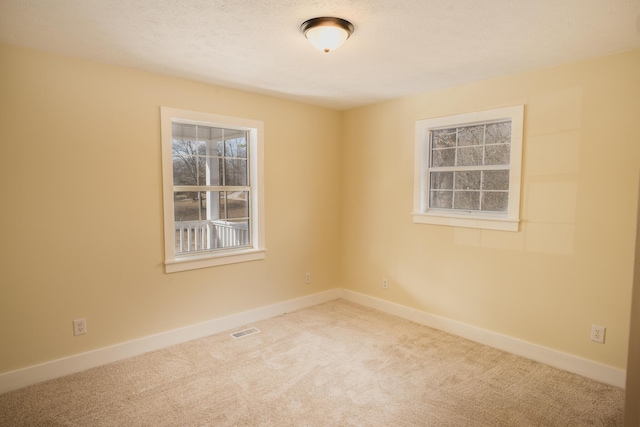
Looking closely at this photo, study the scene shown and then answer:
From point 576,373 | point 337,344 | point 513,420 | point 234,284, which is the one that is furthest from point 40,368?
point 576,373

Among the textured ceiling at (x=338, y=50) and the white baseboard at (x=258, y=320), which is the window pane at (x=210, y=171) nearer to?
the textured ceiling at (x=338, y=50)

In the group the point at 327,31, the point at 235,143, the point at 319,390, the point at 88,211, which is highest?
the point at 327,31

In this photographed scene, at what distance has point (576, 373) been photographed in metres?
2.82

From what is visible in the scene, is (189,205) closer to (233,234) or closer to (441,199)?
(233,234)

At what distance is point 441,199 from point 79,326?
3.50 m

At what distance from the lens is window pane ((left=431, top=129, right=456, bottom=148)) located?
3.65 metres

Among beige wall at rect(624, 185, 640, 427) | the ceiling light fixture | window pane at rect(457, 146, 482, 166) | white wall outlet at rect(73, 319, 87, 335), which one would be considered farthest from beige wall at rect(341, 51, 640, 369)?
white wall outlet at rect(73, 319, 87, 335)

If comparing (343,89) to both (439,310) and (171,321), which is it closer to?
(439,310)

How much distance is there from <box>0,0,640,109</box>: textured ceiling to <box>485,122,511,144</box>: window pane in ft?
1.50

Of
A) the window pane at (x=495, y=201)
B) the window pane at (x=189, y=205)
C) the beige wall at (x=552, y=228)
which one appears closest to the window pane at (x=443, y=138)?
the beige wall at (x=552, y=228)

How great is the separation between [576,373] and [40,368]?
4117mm

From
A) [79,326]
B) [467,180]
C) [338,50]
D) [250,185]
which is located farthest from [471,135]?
[79,326]

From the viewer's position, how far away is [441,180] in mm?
3775

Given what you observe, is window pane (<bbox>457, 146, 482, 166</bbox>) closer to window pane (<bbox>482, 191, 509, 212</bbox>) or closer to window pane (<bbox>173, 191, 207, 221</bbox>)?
window pane (<bbox>482, 191, 509, 212</bbox>)
